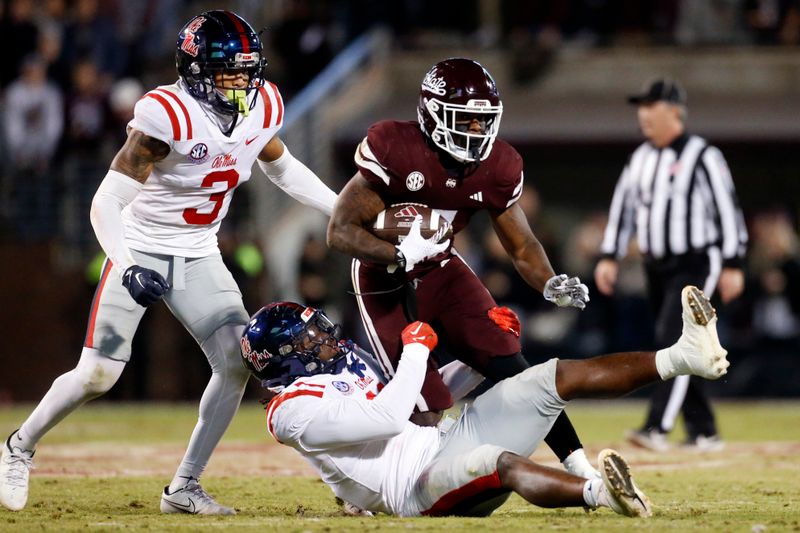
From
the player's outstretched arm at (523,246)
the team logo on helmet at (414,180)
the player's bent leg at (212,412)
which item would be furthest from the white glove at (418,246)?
the player's bent leg at (212,412)

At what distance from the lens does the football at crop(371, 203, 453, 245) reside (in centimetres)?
504

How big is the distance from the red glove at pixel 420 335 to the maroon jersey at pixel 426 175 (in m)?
0.68

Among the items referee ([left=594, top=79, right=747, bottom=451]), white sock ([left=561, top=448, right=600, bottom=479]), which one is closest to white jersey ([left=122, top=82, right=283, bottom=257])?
white sock ([left=561, top=448, right=600, bottom=479])

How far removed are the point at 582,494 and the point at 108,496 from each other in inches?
84.7

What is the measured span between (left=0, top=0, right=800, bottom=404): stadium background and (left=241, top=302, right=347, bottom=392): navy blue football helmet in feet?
21.1

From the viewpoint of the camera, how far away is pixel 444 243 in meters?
5.04

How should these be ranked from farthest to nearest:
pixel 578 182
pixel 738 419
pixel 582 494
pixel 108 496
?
1. pixel 578 182
2. pixel 738 419
3. pixel 108 496
4. pixel 582 494

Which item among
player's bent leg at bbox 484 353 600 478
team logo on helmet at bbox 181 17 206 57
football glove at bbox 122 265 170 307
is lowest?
player's bent leg at bbox 484 353 600 478

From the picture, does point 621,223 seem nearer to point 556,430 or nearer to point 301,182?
point 301,182

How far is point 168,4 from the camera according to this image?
47.9 ft

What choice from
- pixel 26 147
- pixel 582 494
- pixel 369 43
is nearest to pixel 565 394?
pixel 582 494

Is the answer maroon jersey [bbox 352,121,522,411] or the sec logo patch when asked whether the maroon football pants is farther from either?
the sec logo patch

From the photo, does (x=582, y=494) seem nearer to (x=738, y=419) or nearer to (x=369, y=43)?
(x=738, y=419)

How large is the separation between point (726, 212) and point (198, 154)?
3625mm
